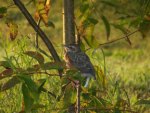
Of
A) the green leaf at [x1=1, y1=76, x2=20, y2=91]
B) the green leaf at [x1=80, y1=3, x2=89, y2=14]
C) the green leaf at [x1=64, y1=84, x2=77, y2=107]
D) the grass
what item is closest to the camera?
the green leaf at [x1=1, y1=76, x2=20, y2=91]

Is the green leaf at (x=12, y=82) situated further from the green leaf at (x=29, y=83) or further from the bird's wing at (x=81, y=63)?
the bird's wing at (x=81, y=63)

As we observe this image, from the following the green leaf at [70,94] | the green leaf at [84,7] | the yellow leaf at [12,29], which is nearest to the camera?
the green leaf at [70,94]

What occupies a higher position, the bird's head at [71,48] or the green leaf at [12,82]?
the bird's head at [71,48]

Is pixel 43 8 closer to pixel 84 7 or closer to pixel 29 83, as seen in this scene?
pixel 84 7

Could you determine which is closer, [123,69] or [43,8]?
[43,8]

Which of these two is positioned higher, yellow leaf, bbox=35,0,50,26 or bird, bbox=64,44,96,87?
yellow leaf, bbox=35,0,50,26

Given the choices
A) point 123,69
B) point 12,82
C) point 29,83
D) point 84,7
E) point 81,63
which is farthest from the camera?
point 123,69

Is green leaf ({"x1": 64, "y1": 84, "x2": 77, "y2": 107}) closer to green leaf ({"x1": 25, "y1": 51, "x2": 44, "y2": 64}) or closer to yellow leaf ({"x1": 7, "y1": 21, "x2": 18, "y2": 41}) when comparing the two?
green leaf ({"x1": 25, "y1": 51, "x2": 44, "y2": 64})

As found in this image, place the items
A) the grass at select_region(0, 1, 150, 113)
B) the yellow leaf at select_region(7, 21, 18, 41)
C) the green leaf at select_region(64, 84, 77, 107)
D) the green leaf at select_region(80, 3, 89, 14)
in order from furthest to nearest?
the grass at select_region(0, 1, 150, 113) → the yellow leaf at select_region(7, 21, 18, 41) → the green leaf at select_region(80, 3, 89, 14) → the green leaf at select_region(64, 84, 77, 107)

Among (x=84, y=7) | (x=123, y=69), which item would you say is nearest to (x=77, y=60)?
(x=84, y=7)

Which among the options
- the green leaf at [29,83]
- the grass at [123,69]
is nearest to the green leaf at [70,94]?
the green leaf at [29,83]

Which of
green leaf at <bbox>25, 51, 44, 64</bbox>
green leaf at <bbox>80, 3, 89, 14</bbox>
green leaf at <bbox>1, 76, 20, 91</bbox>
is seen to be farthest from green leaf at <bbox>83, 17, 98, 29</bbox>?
green leaf at <bbox>1, 76, 20, 91</bbox>

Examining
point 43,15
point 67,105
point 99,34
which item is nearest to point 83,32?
point 43,15

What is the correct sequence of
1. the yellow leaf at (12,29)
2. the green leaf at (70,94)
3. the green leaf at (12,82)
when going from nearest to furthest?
the green leaf at (12,82), the green leaf at (70,94), the yellow leaf at (12,29)
